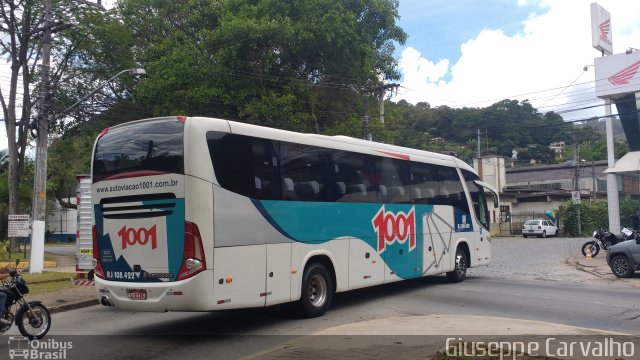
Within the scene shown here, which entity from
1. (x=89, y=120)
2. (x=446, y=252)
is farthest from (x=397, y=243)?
(x=89, y=120)

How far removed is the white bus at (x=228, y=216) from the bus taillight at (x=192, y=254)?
0.05 feet

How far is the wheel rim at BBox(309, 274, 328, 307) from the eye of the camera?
35.3 ft

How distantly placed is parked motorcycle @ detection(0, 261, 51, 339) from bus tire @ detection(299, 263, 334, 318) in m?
4.31

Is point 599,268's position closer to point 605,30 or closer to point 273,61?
point 273,61

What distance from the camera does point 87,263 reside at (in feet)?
55.2

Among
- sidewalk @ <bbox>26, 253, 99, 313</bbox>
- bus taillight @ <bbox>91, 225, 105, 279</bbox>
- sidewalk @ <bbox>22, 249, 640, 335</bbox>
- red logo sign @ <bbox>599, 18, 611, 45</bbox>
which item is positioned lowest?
sidewalk @ <bbox>26, 253, 99, 313</bbox>

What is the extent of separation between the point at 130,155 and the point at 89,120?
22.6m

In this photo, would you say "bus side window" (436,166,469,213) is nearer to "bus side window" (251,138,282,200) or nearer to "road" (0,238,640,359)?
"road" (0,238,640,359)

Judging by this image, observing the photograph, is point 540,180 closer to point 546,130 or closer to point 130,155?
point 546,130

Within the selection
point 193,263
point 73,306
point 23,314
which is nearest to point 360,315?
point 193,263

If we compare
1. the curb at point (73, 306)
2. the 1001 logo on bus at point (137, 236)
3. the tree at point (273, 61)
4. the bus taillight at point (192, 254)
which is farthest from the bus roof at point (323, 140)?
the tree at point (273, 61)

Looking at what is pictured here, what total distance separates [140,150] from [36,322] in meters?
3.22

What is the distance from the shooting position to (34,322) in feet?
30.0

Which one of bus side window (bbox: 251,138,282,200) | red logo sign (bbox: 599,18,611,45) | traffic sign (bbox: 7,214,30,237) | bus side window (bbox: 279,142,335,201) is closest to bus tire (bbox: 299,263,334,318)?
bus side window (bbox: 279,142,335,201)
